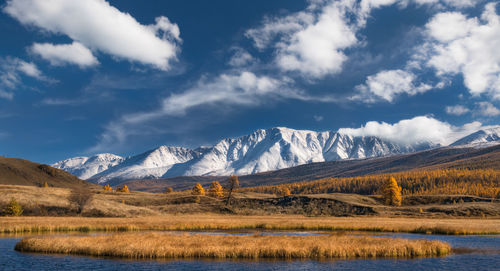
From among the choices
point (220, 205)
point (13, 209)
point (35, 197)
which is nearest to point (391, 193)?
point (220, 205)

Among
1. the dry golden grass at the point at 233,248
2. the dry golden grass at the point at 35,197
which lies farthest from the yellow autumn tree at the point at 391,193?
the dry golden grass at the point at 35,197

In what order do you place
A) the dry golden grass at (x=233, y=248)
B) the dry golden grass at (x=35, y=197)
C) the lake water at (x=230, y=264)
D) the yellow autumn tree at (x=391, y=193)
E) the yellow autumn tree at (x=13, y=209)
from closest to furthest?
the lake water at (x=230, y=264), the dry golden grass at (x=233, y=248), the yellow autumn tree at (x=13, y=209), the dry golden grass at (x=35, y=197), the yellow autumn tree at (x=391, y=193)

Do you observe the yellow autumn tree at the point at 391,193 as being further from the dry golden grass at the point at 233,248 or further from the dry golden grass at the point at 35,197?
the dry golden grass at the point at 35,197

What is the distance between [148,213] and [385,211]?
235 feet

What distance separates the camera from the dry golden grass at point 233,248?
40688mm

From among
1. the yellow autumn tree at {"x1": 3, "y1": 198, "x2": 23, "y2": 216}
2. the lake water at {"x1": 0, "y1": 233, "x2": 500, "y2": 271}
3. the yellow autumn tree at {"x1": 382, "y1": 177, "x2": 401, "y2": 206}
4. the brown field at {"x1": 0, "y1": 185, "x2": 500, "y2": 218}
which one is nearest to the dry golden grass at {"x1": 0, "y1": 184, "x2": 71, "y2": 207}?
the brown field at {"x1": 0, "y1": 185, "x2": 500, "y2": 218}

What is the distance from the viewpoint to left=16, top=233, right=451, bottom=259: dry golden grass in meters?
40.7

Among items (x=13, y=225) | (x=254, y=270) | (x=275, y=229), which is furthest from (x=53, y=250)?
(x=275, y=229)

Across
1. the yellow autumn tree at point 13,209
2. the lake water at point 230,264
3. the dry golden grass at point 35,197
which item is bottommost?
the lake water at point 230,264

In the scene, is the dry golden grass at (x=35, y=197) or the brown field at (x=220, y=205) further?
the brown field at (x=220, y=205)

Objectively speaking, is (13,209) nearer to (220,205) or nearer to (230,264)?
(220,205)

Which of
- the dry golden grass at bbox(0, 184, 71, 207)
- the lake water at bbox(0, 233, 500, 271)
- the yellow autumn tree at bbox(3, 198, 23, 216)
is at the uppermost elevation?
the dry golden grass at bbox(0, 184, 71, 207)

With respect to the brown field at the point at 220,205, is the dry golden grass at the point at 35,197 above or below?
above

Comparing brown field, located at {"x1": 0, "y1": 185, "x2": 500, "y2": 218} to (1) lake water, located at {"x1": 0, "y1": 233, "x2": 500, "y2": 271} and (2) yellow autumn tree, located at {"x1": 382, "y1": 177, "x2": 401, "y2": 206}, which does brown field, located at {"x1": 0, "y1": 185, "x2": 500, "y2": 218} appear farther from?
(1) lake water, located at {"x1": 0, "y1": 233, "x2": 500, "y2": 271}
